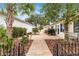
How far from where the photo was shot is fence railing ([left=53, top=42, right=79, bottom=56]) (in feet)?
15.8

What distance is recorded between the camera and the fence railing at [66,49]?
4.81 m

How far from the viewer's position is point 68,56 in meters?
4.81

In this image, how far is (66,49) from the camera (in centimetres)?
480

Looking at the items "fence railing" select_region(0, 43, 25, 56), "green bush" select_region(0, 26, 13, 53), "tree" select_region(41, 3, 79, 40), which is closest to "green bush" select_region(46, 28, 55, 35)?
"tree" select_region(41, 3, 79, 40)

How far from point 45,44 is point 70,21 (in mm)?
553

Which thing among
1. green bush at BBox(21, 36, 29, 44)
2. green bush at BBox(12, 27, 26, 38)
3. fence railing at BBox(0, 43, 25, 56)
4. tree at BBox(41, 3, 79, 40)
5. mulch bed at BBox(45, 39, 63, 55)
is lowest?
fence railing at BBox(0, 43, 25, 56)

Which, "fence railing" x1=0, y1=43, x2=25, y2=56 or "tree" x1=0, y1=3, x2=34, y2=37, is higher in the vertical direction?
"tree" x1=0, y1=3, x2=34, y2=37

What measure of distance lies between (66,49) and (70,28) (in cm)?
35

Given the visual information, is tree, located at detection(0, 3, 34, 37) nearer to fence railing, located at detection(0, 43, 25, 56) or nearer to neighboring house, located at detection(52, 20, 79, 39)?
fence railing, located at detection(0, 43, 25, 56)

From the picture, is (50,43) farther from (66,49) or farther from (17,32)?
(17,32)

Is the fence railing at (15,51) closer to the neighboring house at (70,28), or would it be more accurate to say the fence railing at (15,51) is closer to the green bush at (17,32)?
the green bush at (17,32)

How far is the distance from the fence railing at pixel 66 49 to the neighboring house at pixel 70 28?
0.14m

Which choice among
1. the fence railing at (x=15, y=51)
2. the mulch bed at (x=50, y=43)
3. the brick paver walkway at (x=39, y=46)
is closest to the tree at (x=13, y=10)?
the fence railing at (x=15, y=51)

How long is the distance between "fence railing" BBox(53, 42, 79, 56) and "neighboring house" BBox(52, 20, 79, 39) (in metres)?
0.14
